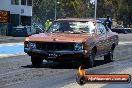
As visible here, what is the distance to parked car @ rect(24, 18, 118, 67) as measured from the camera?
1177 centimetres

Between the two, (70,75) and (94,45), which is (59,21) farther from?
(70,75)

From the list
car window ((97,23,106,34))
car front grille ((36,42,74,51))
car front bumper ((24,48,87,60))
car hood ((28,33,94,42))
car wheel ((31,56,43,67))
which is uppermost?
car window ((97,23,106,34))

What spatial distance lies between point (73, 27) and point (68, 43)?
1.63m

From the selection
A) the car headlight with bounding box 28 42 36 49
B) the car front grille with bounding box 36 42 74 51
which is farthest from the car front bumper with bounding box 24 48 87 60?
the car headlight with bounding box 28 42 36 49

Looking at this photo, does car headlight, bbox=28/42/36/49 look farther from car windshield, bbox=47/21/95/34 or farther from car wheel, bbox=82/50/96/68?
car wheel, bbox=82/50/96/68

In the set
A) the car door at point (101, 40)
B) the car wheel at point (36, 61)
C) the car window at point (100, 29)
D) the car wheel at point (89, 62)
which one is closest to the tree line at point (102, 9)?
the car window at point (100, 29)

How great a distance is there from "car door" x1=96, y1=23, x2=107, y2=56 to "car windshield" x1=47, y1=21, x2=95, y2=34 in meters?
0.30

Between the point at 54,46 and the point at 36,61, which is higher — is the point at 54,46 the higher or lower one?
the higher one

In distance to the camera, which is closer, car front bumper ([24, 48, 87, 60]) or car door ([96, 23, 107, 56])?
car front bumper ([24, 48, 87, 60])

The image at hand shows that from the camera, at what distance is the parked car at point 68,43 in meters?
11.8

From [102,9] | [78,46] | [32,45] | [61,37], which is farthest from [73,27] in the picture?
[102,9]

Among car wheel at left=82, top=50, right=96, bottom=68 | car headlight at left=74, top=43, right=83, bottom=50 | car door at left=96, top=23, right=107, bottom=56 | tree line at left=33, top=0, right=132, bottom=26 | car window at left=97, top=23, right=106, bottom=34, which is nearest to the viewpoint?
car headlight at left=74, top=43, right=83, bottom=50

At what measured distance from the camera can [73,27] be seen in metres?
13.3

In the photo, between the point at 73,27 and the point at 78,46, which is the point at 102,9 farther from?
the point at 78,46
